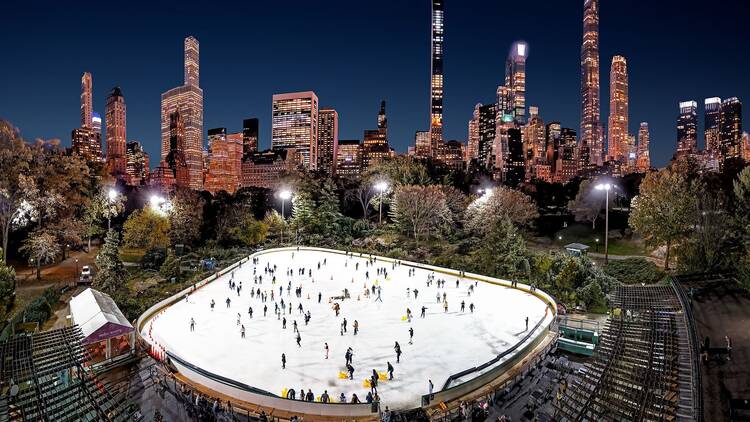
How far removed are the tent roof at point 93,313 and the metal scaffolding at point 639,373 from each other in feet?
63.9

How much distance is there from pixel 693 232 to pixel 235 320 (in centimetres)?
3496

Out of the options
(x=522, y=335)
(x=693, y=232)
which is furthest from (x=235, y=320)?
(x=693, y=232)

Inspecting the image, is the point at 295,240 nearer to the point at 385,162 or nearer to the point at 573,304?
the point at 385,162

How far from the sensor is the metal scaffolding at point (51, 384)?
13359 millimetres

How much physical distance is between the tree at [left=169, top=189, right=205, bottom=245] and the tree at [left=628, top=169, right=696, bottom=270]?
4728 centimetres

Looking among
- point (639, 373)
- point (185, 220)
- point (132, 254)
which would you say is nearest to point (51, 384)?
point (639, 373)

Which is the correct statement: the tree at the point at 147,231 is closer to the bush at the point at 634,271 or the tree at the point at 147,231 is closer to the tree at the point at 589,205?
the bush at the point at 634,271

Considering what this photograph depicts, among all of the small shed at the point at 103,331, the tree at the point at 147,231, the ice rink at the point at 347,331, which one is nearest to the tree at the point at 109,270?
the ice rink at the point at 347,331

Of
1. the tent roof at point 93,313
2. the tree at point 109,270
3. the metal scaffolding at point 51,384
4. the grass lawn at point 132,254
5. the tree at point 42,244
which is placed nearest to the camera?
the metal scaffolding at point 51,384

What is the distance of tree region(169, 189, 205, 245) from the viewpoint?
1932 inches

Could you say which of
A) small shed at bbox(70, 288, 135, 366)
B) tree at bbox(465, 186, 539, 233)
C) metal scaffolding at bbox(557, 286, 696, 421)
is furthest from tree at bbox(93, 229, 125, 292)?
tree at bbox(465, 186, 539, 233)

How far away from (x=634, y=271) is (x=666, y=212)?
562 centimetres

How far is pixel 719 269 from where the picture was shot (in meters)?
28.0

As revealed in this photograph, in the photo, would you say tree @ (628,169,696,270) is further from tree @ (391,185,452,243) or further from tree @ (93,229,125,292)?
tree @ (93,229,125,292)
